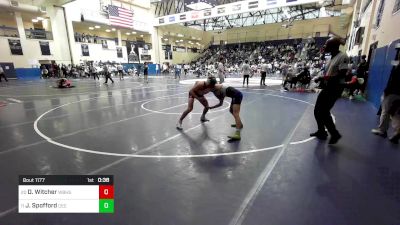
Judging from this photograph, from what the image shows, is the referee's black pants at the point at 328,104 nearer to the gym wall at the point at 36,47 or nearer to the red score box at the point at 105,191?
the red score box at the point at 105,191

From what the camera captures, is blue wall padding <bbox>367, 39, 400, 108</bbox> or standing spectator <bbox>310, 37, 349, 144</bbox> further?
blue wall padding <bbox>367, 39, 400, 108</bbox>

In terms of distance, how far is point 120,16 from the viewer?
2856 centimetres

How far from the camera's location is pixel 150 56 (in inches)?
1409

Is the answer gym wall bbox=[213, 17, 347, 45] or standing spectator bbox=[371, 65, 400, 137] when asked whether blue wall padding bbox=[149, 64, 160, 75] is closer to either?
gym wall bbox=[213, 17, 347, 45]

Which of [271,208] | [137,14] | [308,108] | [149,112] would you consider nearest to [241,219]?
[271,208]

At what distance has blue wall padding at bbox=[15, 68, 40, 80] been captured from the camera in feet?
78.8

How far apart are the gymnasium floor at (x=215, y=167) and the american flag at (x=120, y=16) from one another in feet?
80.6

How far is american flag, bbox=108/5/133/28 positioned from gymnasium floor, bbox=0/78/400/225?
24577 mm

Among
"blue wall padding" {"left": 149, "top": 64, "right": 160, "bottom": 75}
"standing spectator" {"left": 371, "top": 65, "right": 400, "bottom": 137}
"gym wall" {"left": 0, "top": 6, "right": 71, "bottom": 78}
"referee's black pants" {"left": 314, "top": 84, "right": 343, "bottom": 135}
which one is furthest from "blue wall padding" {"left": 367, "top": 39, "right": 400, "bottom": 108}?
"blue wall padding" {"left": 149, "top": 64, "right": 160, "bottom": 75}

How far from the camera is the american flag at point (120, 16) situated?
2752cm

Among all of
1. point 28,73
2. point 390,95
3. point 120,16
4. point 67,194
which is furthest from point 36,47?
point 390,95

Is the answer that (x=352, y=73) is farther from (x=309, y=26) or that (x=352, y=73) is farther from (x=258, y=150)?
(x=309, y=26)

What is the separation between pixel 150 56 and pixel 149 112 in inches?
1186

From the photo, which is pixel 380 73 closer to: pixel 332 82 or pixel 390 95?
pixel 390 95
